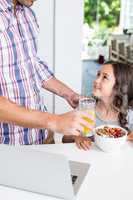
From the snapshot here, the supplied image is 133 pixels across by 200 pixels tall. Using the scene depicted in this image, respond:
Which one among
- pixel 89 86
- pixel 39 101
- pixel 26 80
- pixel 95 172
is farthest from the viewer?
pixel 89 86

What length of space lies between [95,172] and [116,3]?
326 inches

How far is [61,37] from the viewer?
9.63 ft

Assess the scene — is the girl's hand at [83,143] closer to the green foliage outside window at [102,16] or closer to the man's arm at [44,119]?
the man's arm at [44,119]

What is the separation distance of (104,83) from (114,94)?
119mm

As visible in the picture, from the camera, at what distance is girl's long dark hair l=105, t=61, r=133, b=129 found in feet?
6.79

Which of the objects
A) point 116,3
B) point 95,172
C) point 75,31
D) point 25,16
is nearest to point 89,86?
point 75,31

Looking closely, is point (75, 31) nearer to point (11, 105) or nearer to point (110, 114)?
point (110, 114)

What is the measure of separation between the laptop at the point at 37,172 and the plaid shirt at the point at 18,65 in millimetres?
419

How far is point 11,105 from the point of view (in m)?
1.33

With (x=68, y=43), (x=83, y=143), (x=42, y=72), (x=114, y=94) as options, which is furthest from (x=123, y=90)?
(x=68, y=43)

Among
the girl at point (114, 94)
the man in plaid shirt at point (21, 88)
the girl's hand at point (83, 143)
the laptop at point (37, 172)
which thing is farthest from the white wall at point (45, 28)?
the laptop at point (37, 172)

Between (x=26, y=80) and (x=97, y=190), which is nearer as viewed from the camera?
(x=97, y=190)

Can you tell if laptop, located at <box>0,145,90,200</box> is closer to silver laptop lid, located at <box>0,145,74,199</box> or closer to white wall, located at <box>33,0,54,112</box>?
silver laptop lid, located at <box>0,145,74,199</box>

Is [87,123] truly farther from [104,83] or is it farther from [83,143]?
[104,83]
